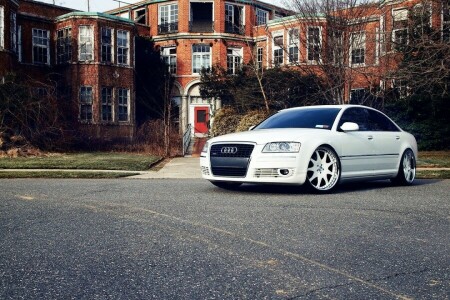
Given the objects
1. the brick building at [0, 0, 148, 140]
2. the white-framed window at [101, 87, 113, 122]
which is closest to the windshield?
the brick building at [0, 0, 148, 140]

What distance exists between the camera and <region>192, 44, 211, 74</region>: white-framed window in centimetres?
3972

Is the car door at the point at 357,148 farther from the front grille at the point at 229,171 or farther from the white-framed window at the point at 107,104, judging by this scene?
the white-framed window at the point at 107,104

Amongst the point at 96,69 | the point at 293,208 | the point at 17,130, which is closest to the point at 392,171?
the point at 293,208

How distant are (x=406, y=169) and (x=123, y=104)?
83.2 ft

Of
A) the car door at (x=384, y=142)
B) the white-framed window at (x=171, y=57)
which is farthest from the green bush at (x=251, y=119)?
the white-framed window at (x=171, y=57)

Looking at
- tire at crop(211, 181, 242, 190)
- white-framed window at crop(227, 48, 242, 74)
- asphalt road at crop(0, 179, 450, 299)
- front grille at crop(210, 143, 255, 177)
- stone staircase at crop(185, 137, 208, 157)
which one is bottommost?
stone staircase at crop(185, 137, 208, 157)

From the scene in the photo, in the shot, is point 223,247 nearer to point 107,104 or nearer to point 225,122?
point 225,122

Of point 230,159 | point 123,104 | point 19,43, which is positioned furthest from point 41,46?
point 230,159

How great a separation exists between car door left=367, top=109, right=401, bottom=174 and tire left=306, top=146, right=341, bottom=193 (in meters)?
1.24

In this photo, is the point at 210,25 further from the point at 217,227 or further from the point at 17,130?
the point at 217,227

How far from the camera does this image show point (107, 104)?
109 feet

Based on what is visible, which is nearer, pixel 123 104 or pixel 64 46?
pixel 64 46

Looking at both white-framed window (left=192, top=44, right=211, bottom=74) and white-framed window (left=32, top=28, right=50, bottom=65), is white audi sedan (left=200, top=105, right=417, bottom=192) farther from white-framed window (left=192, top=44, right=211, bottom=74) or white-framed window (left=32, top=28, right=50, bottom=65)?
white-framed window (left=192, top=44, right=211, bottom=74)

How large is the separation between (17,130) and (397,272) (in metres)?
19.0
